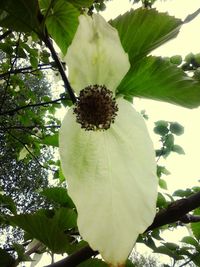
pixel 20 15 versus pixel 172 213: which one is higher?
pixel 20 15

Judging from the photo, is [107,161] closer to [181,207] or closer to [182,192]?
[181,207]

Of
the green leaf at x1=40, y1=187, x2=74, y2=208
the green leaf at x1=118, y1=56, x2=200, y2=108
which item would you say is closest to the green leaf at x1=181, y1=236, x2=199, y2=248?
the green leaf at x1=40, y1=187, x2=74, y2=208

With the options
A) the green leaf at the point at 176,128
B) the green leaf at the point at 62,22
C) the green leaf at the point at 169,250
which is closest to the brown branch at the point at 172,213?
the green leaf at the point at 62,22

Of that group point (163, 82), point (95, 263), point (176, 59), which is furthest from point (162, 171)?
point (163, 82)

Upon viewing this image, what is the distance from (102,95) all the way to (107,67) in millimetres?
62

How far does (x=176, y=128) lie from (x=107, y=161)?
2.99 ft

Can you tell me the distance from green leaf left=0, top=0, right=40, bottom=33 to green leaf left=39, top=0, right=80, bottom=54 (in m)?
0.05

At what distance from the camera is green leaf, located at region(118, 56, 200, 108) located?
19.8 inches

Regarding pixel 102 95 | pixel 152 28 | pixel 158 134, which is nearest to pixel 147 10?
pixel 152 28

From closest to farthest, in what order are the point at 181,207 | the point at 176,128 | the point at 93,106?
1. the point at 181,207
2. the point at 93,106
3. the point at 176,128

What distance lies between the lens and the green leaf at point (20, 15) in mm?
498

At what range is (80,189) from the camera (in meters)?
0.40

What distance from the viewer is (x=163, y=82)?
0.51 metres

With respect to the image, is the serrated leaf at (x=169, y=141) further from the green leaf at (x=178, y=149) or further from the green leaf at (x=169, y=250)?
the green leaf at (x=169, y=250)
